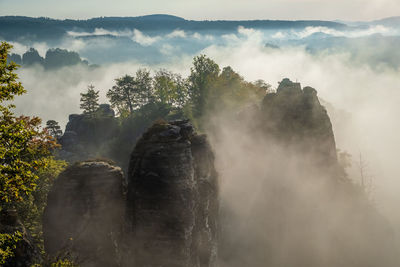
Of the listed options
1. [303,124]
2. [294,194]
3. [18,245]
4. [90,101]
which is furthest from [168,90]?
[18,245]

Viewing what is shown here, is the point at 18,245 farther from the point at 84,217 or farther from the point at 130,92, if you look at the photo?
the point at 130,92

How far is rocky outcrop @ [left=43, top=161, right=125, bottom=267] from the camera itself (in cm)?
2458

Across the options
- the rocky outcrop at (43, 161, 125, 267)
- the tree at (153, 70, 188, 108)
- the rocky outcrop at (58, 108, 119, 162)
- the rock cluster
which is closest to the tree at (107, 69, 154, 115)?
the tree at (153, 70, 188, 108)

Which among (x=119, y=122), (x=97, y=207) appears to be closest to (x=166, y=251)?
(x=97, y=207)

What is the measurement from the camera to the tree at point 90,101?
279 feet

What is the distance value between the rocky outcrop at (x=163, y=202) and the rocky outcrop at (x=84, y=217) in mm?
1789

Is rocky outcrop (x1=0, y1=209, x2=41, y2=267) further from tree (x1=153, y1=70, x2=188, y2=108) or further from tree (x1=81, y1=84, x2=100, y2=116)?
tree (x1=153, y1=70, x2=188, y2=108)

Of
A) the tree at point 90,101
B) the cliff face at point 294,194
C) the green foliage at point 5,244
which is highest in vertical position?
the tree at point 90,101

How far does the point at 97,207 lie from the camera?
25.3 metres

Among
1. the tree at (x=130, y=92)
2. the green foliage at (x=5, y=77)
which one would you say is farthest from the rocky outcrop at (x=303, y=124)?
the tree at (x=130, y=92)

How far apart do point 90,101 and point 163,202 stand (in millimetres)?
67890

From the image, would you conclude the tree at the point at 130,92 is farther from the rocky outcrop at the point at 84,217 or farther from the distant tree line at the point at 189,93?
the rocky outcrop at the point at 84,217

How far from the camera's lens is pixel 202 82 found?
8831 centimetres

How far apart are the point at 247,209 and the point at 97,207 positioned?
1196 inches
